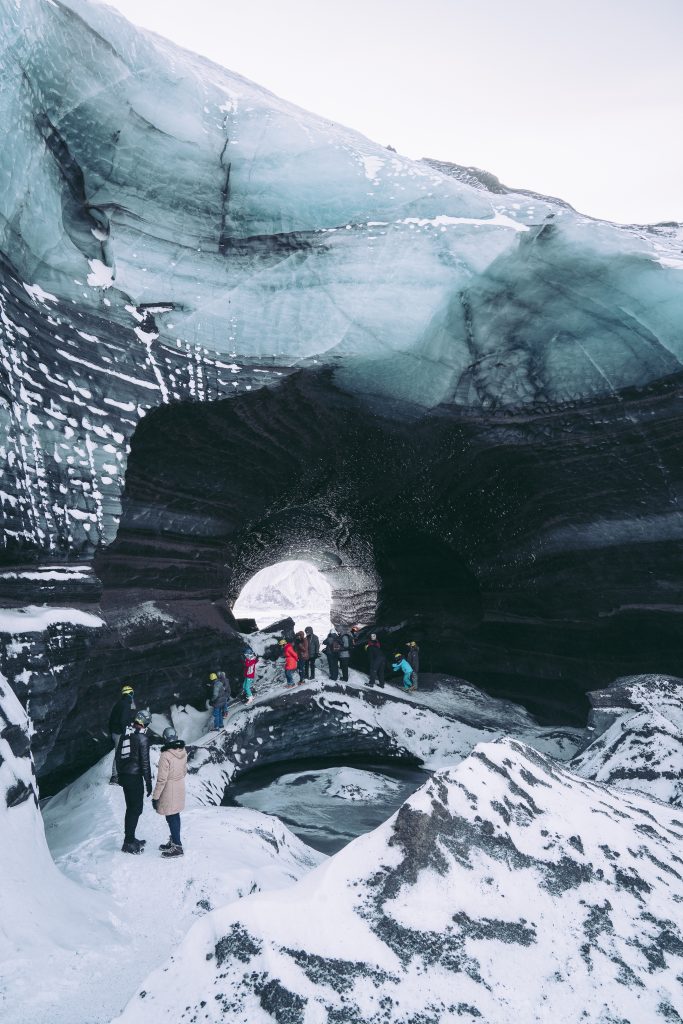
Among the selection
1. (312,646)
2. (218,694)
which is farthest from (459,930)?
(312,646)

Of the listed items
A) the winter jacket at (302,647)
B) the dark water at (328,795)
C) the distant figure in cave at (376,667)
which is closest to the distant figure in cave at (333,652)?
the winter jacket at (302,647)

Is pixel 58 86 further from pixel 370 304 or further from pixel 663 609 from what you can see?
pixel 663 609

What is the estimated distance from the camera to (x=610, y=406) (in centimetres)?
1128

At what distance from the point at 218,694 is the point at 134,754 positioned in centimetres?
Answer: 528

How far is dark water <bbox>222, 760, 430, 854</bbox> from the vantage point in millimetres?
8352

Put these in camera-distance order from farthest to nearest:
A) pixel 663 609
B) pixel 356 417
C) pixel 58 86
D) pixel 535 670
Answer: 1. pixel 535 670
2. pixel 356 417
3. pixel 663 609
4. pixel 58 86

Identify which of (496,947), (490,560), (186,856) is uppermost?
(490,560)

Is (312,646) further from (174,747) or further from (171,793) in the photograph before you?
(171,793)

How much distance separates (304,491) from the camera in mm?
14352

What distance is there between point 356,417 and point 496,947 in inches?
393

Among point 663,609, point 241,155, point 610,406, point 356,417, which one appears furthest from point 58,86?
point 663,609

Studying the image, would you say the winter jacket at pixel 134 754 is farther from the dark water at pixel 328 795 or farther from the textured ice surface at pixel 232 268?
the textured ice surface at pixel 232 268

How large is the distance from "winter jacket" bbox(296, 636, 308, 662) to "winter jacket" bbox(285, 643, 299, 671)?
1.79 feet

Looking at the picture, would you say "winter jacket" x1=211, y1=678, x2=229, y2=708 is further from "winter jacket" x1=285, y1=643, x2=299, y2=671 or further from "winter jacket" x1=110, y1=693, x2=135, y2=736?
"winter jacket" x1=110, y1=693, x2=135, y2=736
